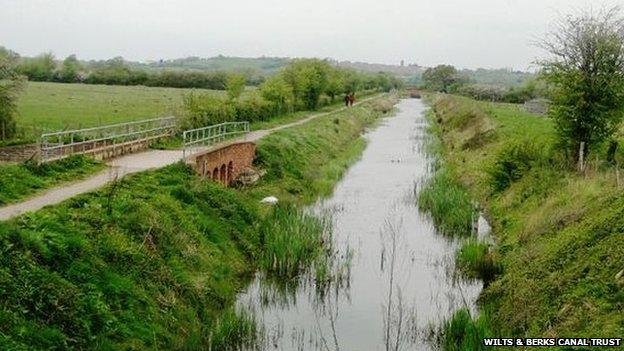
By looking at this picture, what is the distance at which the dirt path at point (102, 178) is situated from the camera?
15312 mm

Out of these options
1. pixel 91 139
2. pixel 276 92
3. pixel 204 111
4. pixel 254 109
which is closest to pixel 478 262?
pixel 91 139

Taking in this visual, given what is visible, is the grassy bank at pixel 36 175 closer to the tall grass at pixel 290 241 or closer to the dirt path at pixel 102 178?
the dirt path at pixel 102 178

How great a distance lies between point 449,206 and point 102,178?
43.2 feet

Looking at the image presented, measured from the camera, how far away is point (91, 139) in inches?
980

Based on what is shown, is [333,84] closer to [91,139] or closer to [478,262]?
[91,139]

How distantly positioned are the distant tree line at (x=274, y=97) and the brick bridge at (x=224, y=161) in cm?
573

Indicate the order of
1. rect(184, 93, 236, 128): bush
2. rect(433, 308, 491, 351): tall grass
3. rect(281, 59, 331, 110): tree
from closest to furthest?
rect(433, 308, 491, 351): tall grass → rect(184, 93, 236, 128): bush → rect(281, 59, 331, 110): tree

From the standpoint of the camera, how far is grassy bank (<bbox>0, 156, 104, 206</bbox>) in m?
16.4

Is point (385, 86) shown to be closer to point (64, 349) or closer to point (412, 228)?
point (412, 228)

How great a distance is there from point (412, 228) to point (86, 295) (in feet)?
46.3

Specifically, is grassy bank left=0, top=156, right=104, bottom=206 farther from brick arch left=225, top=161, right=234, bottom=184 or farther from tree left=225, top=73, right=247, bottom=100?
tree left=225, top=73, right=247, bottom=100

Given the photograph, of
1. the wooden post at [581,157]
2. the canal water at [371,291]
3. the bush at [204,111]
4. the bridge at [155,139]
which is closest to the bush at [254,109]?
the bush at [204,111]

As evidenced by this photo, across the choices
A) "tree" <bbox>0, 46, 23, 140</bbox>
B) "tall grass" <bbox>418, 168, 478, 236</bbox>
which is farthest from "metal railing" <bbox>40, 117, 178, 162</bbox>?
"tall grass" <bbox>418, 168, 478, 236</bbox>

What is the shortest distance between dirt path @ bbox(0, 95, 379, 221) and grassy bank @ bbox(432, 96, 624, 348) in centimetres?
1103
